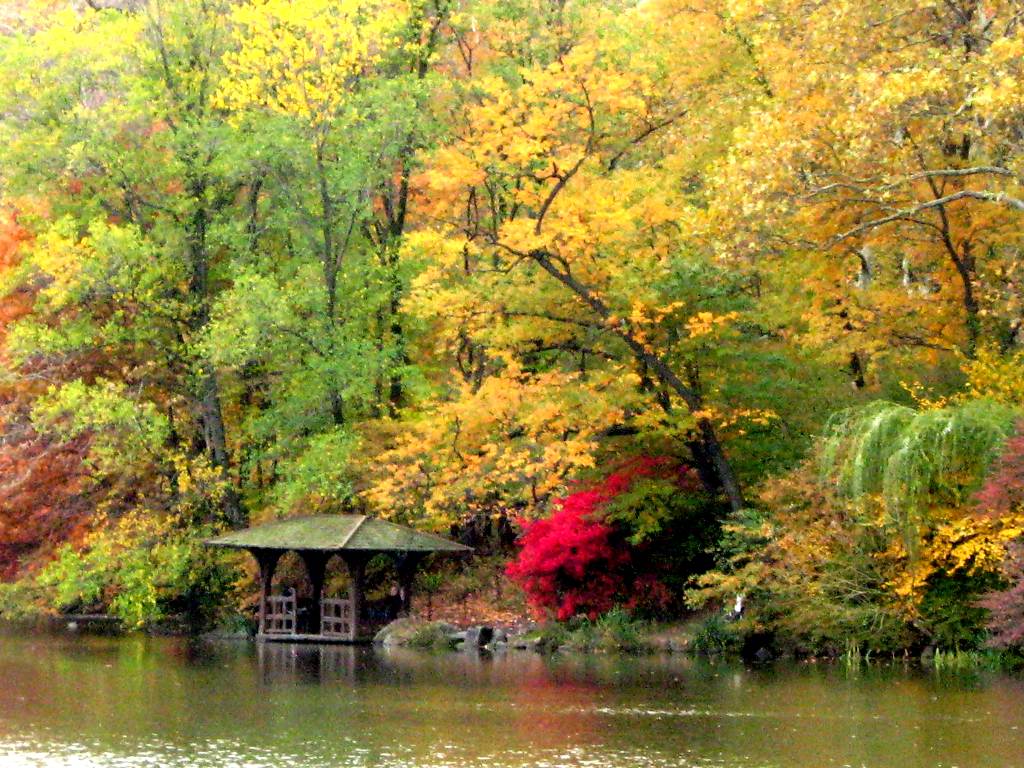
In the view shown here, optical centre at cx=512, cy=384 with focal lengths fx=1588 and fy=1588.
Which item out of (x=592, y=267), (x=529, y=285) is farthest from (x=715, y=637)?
(x=529, y=285)

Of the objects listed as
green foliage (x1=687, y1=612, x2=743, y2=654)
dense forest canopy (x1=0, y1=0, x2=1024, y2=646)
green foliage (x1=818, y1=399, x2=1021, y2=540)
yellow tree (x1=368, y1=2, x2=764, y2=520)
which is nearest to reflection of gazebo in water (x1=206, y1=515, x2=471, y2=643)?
dense forest canopy (x1=0, y1=0, x2=1024, y2=646)

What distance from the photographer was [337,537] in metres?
29.3

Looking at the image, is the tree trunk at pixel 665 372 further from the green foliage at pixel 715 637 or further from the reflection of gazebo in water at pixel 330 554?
the reflection of gazebo in water at pixel 330 554

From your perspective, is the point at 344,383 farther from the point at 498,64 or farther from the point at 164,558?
the point at 498,64

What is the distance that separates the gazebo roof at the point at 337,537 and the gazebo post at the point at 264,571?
1.61ft

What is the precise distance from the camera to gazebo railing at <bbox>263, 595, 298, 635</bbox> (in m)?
30.7

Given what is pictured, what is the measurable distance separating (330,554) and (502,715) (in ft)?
46.0

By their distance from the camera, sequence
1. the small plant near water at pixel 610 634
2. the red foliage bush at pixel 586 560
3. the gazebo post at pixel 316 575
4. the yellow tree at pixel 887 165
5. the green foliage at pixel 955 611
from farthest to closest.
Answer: the gazebo post at pixel 316 575 < the red foliage bush at pixel 586 560 < the small plant near water at pixel 610 634 < the green foliage at pixel 955 611 < the yellow tree at pixel 887 165

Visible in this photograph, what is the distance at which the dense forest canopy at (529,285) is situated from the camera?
22703 mm

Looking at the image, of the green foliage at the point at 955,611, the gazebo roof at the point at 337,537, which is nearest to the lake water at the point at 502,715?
the green foliage at the point at 955,611

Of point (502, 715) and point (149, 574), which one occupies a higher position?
point (149, 574)

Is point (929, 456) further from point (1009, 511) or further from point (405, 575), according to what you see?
point (405, 575)

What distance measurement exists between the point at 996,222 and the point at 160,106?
18073mm

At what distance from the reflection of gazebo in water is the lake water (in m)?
5.01
